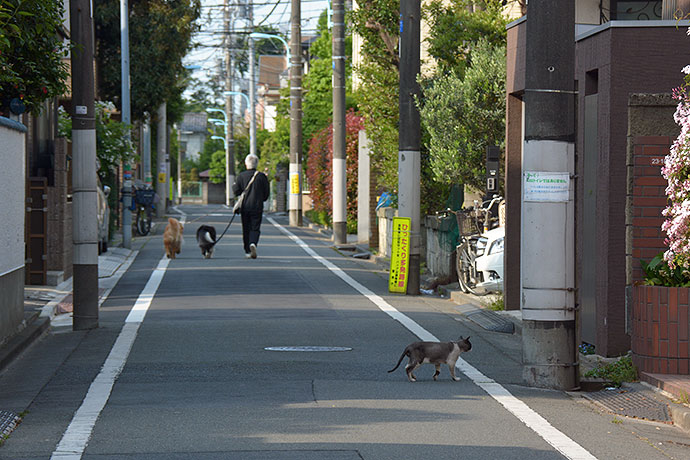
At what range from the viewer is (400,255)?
17812 mm

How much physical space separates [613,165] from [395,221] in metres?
7.42

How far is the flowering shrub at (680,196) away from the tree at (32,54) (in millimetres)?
5906

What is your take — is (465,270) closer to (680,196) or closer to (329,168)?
(680,196)

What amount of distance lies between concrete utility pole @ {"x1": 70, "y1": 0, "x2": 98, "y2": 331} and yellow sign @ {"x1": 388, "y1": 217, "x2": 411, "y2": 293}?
593cm

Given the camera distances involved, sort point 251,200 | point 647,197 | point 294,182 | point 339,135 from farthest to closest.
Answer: point 294,182
point 339,135
point 251,200
point 647,197

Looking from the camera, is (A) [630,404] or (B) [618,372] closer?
(A) [630,404]

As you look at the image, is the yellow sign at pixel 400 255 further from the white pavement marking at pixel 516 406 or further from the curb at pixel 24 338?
the curb at pixel 24 338

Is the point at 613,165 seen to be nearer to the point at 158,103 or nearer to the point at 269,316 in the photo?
the point at 269,316

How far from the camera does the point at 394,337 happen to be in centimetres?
1230

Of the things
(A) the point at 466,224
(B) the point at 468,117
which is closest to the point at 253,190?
(B) the point at 468,117

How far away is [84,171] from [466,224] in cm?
639

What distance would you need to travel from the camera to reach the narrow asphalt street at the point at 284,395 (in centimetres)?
707

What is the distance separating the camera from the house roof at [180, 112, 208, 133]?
15062 centimetres

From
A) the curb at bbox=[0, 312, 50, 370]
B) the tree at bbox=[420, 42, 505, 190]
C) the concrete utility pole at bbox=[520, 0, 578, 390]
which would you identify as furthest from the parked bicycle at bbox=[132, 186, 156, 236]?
the concrete utility pole at bbox=[520, 0, 578, 390]
